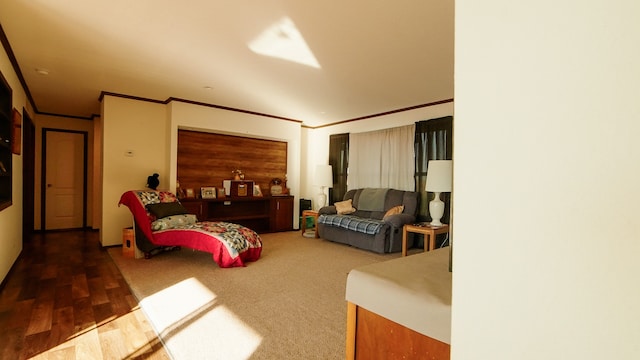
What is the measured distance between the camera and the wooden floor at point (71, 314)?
6.46ft

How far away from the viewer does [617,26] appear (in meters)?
0.46

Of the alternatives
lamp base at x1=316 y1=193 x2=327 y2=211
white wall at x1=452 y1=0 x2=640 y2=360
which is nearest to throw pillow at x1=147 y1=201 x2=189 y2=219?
lamp base at x1=316 y1=193 x2=327 y2=211

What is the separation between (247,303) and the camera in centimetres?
→ 272

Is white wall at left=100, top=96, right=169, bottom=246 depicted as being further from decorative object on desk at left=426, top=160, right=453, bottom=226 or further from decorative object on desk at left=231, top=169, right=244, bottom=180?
decorative object on desk at left=426, top=160, right=453, bottom=226

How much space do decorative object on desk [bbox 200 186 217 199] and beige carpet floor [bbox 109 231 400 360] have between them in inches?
49.6

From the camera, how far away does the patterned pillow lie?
4.09m

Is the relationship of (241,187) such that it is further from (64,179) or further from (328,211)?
(64,179)

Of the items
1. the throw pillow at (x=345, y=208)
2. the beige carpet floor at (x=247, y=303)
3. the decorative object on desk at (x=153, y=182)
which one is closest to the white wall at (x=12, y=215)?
the beige carpet floor at (x=247, y=303)

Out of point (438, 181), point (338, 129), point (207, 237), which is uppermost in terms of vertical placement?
point (338, 129)

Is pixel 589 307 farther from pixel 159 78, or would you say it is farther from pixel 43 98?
pixel 43 98

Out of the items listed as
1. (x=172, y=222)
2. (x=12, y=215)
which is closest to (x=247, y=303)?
(x=172, y=222)

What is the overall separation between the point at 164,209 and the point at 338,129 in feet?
12.5

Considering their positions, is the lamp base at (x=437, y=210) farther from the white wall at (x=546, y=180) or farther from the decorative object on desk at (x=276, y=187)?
the white wall at (x=546, y=180)

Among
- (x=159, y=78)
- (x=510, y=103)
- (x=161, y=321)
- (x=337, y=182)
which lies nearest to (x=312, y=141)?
(x=337, y=182)
